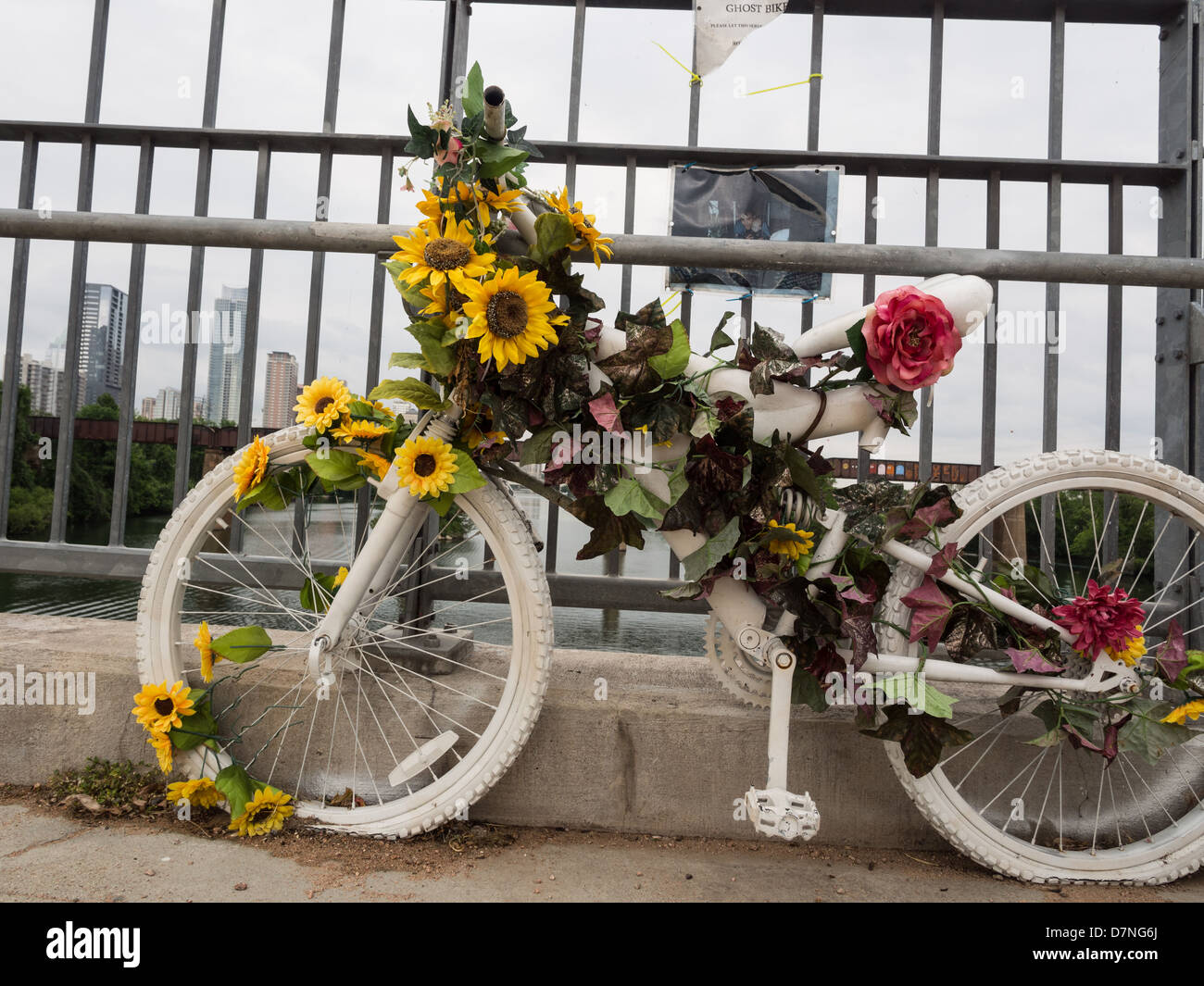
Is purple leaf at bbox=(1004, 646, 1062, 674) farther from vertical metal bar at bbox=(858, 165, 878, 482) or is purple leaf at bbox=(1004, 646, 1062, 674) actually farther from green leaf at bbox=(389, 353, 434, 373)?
green leaf at bbox=(389, 353, 434, 373)

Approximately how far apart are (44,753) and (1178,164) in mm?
3565

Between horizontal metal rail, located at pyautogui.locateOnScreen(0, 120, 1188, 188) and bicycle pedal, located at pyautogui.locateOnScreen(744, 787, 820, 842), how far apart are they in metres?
1.78

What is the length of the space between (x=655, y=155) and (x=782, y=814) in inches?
73.5

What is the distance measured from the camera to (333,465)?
5.21ft

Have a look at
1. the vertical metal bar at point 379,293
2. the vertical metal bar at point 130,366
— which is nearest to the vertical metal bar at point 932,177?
the vertical metal bar at point 379,293

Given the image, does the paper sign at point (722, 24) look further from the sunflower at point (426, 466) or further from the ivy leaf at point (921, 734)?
the ivy leaf at point (921, 734)

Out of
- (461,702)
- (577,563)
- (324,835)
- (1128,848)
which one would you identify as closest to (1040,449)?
(1128,848)

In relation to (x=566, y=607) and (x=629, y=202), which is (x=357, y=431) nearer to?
(x=566, y=607)

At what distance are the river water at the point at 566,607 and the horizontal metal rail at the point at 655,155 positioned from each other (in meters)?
1.12

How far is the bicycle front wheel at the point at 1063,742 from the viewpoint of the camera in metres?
1.54

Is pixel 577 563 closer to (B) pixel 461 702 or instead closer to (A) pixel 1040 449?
(B) pixel 461 702

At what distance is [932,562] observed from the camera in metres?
1.48

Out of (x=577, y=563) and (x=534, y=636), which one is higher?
(x=577, y=563)
